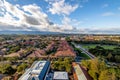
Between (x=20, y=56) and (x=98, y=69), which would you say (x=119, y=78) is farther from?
(x=20, y=56)

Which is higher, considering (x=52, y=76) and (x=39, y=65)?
(x=39, y=65)

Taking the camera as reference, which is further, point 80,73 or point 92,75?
point 80,73

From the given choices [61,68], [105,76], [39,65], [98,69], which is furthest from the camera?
[61,68]

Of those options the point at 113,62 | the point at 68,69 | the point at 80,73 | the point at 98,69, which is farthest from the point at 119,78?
the point at 113,62

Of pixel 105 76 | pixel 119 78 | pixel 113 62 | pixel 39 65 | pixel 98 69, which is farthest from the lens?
pixel 113 62

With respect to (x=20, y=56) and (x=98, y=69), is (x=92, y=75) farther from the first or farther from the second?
(x=20, y=56)

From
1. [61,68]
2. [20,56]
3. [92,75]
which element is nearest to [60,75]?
[61,68]

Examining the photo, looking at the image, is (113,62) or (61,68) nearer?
(61,68)

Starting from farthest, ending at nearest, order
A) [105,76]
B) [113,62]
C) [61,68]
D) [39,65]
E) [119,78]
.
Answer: [113,62] < [61,68] < [39,65] < [119,78] < [105,76]

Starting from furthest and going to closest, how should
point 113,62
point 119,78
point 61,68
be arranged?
1. point 113,62
2. point 61,68
3. point 119,78
